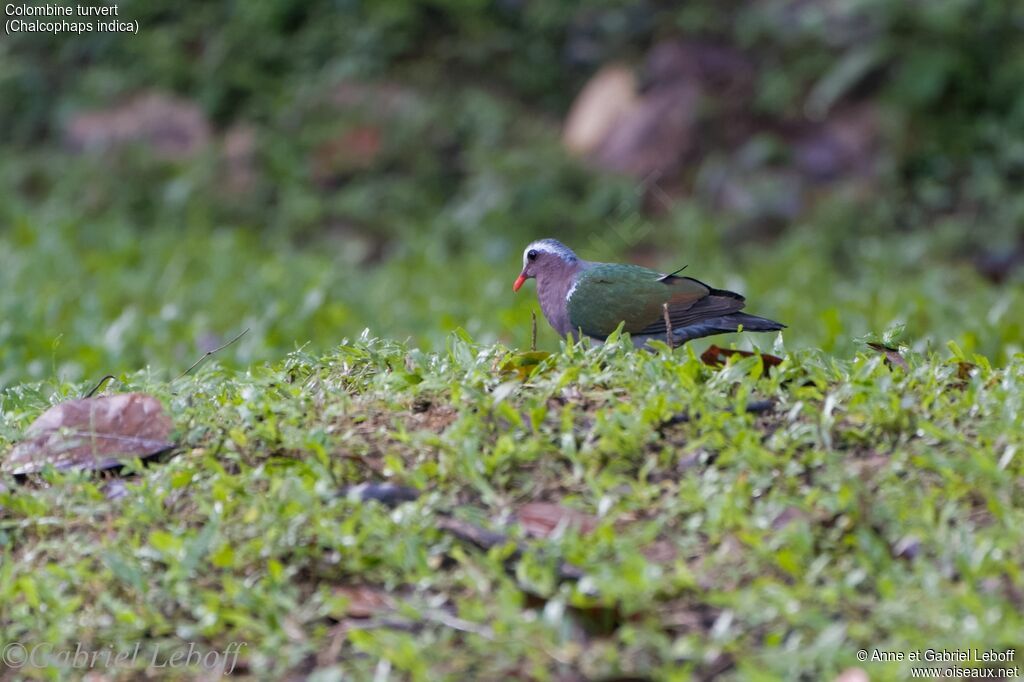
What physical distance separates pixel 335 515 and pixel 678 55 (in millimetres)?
8539

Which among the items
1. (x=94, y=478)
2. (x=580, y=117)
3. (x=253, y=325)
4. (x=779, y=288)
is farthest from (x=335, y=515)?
(x=580, y=117)

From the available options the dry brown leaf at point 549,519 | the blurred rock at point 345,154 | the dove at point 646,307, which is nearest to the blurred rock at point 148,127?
the blurred rock at point 345,154

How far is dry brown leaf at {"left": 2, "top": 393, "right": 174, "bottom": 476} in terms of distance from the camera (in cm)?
379

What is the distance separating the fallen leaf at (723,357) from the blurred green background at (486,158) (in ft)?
12.3

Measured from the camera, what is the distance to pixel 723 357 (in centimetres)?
413

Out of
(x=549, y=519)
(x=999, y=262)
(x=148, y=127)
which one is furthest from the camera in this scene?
(x=148, y=127)

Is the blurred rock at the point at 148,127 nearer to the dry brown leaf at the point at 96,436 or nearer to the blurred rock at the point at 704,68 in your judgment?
the blurred rock at the point at 704,68

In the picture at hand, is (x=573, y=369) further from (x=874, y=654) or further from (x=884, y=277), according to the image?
(x=884, y=277)

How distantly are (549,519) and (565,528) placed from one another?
127 millimetres

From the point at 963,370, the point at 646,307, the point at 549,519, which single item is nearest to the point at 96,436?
the point at 549,519

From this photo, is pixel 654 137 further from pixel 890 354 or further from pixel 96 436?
pixel 96 436

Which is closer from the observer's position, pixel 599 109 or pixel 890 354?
pixel 890 354

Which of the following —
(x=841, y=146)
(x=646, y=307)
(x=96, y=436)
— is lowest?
(x=96, y=436)

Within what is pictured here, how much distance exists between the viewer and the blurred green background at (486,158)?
8734 mm
